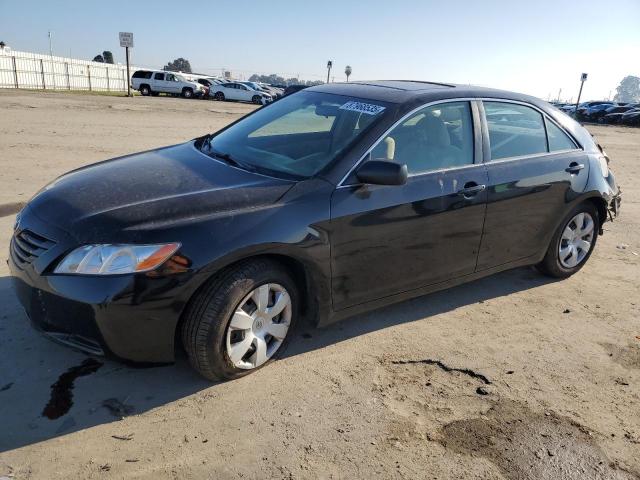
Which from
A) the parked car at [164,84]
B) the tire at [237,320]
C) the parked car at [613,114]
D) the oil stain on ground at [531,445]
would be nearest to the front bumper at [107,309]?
the tire at [237,320]

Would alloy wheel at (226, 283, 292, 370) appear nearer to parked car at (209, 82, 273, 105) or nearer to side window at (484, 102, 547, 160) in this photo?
side window at (484, 102, 547, 160)

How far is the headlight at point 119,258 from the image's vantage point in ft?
8.61

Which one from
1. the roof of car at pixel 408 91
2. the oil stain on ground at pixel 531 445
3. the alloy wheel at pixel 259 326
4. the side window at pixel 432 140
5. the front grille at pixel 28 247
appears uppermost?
the roof of car at pixel 408 91

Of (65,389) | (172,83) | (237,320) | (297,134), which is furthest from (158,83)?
(237,320)

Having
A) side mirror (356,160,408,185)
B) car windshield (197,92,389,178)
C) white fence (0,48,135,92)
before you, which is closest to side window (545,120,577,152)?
car windshield (197,92,389,178)

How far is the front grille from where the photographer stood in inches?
111

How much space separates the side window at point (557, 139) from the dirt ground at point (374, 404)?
1357 mm

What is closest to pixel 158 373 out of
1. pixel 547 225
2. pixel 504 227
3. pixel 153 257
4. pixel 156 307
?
pixel 156 307

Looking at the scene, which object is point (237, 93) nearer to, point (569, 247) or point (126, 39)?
point (126, 39)

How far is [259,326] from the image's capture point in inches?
122

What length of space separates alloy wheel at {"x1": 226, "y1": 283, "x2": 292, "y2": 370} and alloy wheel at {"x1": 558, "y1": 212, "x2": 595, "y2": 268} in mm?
2905

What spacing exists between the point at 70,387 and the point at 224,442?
994 millimetres

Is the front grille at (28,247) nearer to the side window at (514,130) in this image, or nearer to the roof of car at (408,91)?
the roof of car at (408,91)

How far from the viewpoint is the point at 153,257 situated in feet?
8.66
